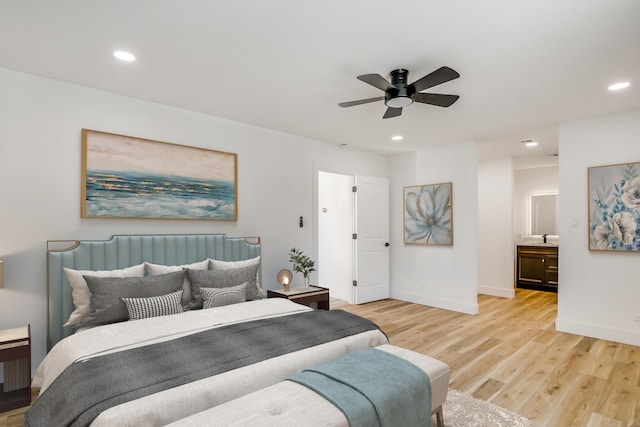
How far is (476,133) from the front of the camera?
185 inches

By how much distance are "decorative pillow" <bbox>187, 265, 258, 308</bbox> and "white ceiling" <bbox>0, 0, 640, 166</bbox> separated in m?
1.73

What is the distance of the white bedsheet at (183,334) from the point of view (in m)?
1.57

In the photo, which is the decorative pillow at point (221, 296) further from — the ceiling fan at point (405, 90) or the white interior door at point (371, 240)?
the white interior door at point (371, 240)

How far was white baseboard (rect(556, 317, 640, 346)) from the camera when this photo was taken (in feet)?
12.4

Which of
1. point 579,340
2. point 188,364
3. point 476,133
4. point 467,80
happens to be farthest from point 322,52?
point 579,340

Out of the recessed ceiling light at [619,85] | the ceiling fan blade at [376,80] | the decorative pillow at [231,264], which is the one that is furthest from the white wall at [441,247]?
the decorative pillow at [231,264]

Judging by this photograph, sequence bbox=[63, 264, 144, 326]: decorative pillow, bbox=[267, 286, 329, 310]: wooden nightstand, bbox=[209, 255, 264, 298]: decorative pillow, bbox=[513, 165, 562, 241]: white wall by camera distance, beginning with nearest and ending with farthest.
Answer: bbox=[63, 264, 144, 326]: decorative pillow < bbox=[209, 255, 264, 298]: decorative pillow < bbox=[267, 286, 329, 310]: wooden nightstand < bbox=[513, 165, 562, 241]: white wall

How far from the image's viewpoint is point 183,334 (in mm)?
2414

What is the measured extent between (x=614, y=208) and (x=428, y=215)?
2.32m

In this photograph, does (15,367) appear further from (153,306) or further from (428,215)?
(428,215)

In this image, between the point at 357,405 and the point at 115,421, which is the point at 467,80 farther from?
the point at 115,421

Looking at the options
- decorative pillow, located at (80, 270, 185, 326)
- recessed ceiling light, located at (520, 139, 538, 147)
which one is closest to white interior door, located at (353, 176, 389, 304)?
recessed ceiling light, located at (520, 139, 538, 147)

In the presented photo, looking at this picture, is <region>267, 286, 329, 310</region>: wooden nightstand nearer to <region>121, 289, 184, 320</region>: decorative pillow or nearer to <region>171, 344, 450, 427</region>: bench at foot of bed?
<region>121, 289, 184, 320</region>: decorative pillow

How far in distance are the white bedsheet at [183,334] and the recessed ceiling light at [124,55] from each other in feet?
6.53
